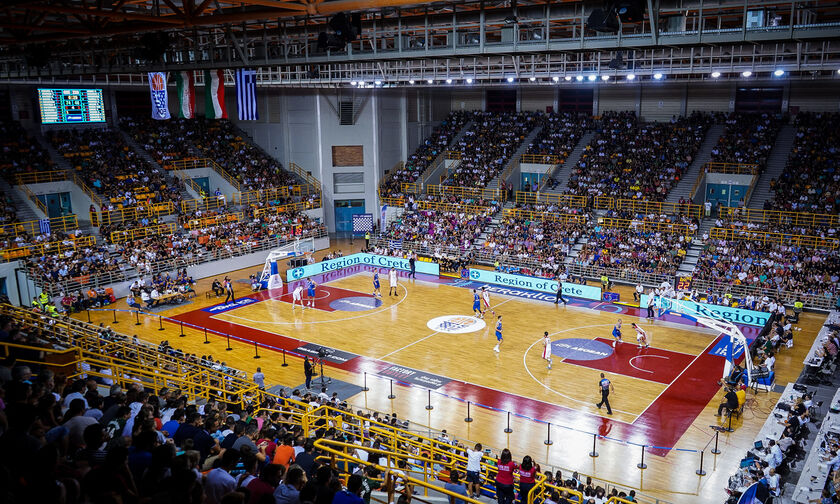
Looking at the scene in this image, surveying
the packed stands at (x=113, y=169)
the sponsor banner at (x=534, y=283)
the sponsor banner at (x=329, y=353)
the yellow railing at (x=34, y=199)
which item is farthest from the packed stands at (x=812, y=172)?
the yellow railing at (x=34, y=199)

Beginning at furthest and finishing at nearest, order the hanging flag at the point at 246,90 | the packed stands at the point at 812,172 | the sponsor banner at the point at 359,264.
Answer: the sponsor banner at the point at 359,264 → the packed stands at the point at 812,172 → the hanging flag at the point at 246,90

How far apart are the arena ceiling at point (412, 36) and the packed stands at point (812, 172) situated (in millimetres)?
4019

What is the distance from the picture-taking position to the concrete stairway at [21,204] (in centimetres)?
3834

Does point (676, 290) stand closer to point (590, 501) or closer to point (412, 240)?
point (412, 240)

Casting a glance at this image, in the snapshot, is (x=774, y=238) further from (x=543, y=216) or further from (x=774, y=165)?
(x=543, y=216)

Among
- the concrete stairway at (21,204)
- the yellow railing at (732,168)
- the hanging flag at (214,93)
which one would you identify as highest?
the hanging flag at (214,93)

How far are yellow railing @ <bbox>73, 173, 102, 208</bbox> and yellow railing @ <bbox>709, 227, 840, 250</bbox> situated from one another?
35173 mm

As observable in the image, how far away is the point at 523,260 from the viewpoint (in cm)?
4019

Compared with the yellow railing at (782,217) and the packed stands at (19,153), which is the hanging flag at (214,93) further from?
the yellow railing at (782,217)

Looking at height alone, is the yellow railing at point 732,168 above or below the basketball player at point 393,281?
above

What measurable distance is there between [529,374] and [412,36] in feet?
54.4

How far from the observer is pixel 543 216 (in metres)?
43.2

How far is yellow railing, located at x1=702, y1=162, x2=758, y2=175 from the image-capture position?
4094 centimetres

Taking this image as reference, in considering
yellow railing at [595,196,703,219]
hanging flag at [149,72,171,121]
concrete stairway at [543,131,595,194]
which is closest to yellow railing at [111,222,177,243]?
hanging flag at [149,72,171,121]
